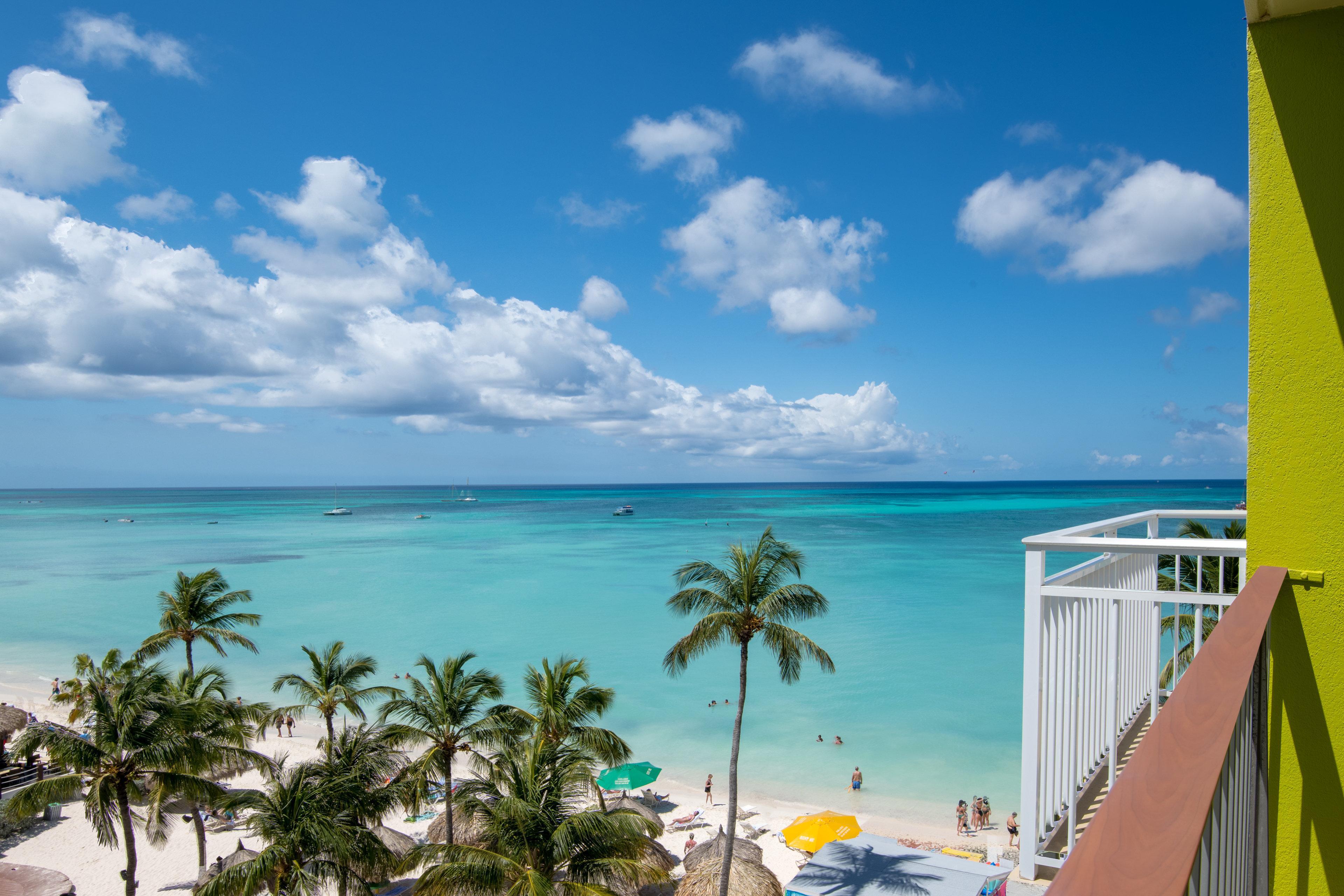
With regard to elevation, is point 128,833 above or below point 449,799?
below

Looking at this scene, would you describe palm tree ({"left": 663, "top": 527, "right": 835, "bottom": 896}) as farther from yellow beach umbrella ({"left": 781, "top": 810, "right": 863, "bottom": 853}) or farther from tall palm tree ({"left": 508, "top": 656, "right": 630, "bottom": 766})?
tall palm tree ({"left": 508, "top": 656, "right": 630, "bottom": 766})

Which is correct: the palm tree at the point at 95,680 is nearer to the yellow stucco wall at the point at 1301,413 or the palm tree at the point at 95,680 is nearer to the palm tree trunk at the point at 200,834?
the palm tree trunk at the point at 200,834

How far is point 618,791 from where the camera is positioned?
20.6 meters

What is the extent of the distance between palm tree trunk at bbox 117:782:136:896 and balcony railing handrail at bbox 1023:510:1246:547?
1470 cm

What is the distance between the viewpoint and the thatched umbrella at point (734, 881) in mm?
13828

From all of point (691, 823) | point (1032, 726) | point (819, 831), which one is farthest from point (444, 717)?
point (1032, 726)

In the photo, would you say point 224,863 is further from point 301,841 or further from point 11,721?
point 11,721

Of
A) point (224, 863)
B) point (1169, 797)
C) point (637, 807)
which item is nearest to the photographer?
point (1169, 797)

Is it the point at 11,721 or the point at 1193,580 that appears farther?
the point at 11,721

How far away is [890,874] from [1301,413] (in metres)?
12.6

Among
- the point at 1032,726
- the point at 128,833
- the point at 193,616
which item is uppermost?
the point at 1032,726

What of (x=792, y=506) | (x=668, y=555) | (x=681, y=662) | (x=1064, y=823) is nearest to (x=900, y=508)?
(x=792, y=506)

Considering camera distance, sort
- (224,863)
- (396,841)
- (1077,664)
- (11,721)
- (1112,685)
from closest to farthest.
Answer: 1. (1077,664)
2. (1112,685)
3. (224,863)
4. (396,841)
5. (11,721)

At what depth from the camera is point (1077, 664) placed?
4641mm
